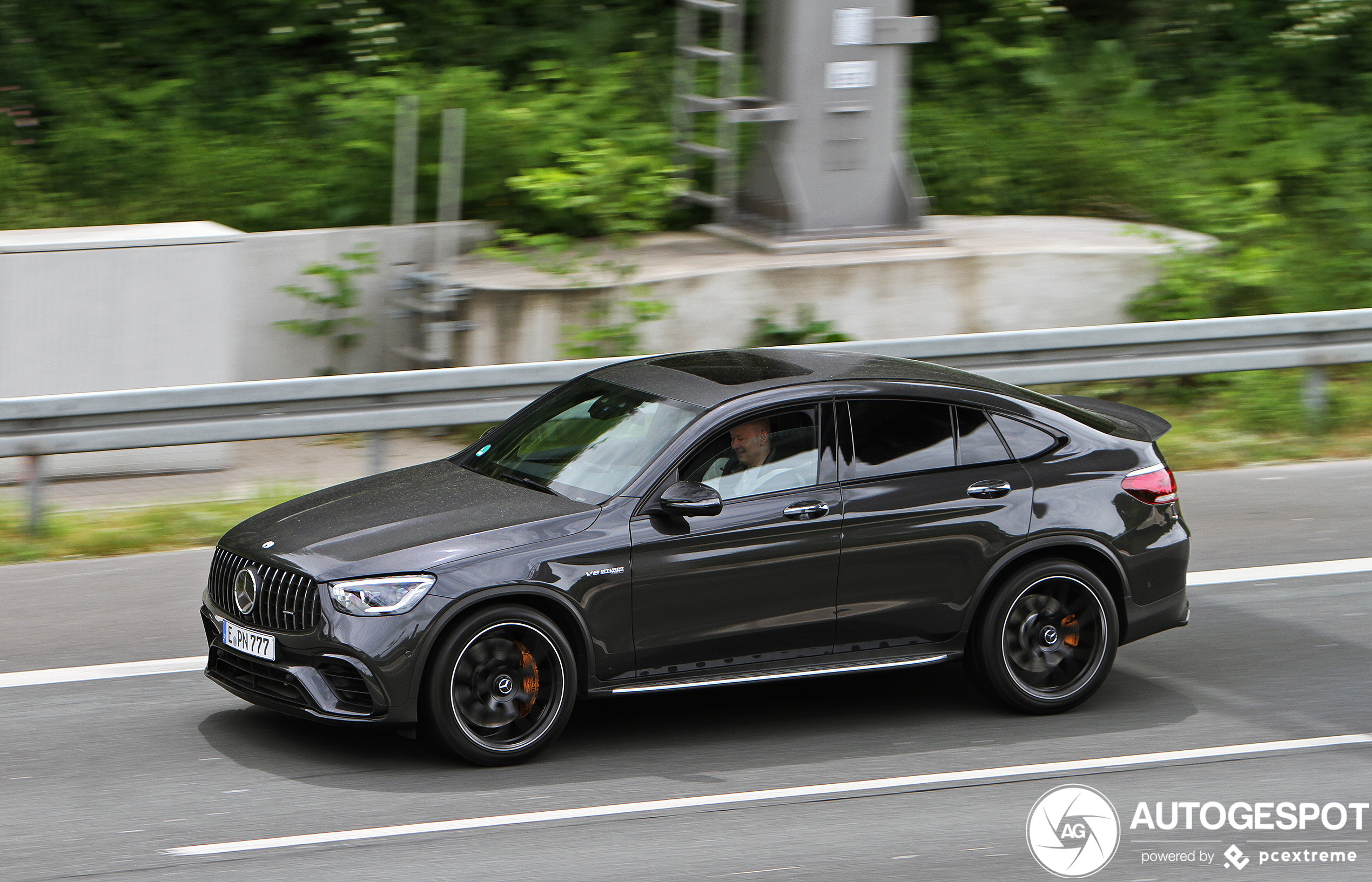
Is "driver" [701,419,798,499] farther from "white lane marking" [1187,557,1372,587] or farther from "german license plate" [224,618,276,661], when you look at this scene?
"white lane marking" [1187,557,1372,587]

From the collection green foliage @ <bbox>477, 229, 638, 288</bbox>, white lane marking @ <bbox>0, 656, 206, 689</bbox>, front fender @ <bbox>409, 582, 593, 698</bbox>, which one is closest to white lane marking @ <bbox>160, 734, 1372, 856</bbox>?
front fender @ <bbox>409, 582, 593, 698</bbox>

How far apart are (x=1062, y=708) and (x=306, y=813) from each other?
3.11 metres

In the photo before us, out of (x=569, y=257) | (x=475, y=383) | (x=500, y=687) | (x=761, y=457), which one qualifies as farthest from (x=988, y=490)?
(x=569, y=257)

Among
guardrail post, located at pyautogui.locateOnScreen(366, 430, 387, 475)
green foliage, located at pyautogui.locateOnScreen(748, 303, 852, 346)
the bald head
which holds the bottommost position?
guardrail post, located at pyautogui.locateOnScreen(366, 430, 387, 475)

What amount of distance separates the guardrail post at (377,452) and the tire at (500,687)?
4322 millimetres

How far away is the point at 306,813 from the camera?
5.80 m

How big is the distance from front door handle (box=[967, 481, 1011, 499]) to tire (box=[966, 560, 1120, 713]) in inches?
13.0

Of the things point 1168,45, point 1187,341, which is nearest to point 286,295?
point 1187,341

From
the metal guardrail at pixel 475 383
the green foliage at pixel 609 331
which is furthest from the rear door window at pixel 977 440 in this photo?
the green foliage at pixel 609 331

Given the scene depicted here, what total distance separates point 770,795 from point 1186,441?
6.77m

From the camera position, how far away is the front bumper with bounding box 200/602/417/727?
5965 mm

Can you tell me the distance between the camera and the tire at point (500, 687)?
19.8 ft

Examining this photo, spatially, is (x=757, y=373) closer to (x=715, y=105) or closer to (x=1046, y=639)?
(x=1046, y=639)

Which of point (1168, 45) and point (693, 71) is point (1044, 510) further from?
point (1168, 45)
